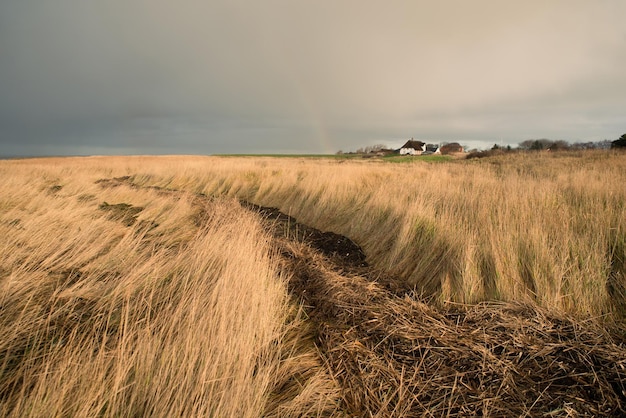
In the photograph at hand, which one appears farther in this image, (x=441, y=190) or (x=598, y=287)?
(x=441, y=190)

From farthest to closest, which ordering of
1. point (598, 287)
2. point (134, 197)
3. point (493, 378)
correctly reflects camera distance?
1. point (134, 197)
2. point (598, 287)
3. point (493, 378)

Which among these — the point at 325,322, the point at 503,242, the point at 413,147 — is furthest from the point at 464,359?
the point at 413,147

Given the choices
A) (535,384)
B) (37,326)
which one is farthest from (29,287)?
(535,384)

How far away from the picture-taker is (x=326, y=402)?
1.80 meters

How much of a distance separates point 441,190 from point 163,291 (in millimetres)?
6055

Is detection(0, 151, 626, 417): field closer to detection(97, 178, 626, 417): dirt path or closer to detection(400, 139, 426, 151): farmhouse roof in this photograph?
detection(97, 178, 626, 417): dirt path

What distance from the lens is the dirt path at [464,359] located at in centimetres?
174

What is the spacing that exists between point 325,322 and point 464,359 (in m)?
1.08

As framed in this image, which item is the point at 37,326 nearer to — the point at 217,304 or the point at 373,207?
the point at 217,304

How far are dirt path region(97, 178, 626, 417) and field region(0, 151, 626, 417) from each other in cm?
1

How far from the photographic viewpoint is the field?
1.67m

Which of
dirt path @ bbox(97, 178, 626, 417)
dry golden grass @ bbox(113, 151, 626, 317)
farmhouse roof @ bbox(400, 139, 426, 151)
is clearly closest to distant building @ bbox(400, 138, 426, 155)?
farmhouse roof @ bbox(400, 139, 426, 151)

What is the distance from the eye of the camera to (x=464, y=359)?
2.10 m

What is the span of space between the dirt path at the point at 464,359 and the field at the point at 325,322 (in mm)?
11
